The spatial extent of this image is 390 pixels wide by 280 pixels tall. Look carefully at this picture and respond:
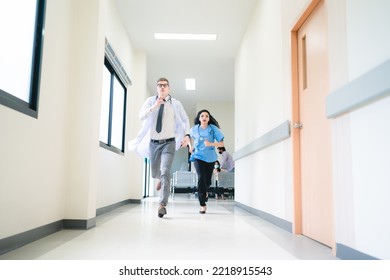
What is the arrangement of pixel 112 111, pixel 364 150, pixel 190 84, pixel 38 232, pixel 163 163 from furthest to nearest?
pixel 190 84 < pixel 112 111 < pixel 163 163 < pixel 38 232 < pixel 364 150

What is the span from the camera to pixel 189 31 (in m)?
6.39

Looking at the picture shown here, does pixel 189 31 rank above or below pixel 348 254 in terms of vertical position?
above

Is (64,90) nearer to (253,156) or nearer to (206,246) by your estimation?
(206,246)

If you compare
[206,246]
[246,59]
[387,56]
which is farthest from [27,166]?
[246,59]

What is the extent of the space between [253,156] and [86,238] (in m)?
3.11

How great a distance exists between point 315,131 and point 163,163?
2.03 metres

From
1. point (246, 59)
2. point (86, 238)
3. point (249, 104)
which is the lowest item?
point (86, 238)

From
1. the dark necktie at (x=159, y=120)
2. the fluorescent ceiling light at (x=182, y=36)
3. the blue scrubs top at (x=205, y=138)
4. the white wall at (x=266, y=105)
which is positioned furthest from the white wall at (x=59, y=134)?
the fluorescent ceiling light at (x=182, y=36)

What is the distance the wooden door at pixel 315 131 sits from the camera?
8.48 ft

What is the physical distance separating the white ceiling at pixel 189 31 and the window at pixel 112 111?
3.66 feet

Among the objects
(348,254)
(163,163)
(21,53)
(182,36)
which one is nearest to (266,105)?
(163,163)

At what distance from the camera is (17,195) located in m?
2.29

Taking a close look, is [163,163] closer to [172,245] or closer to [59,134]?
[59,134]

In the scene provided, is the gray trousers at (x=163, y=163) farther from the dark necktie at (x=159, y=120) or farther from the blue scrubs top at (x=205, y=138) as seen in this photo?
the blue scrubs top at (x=205, y=138)
